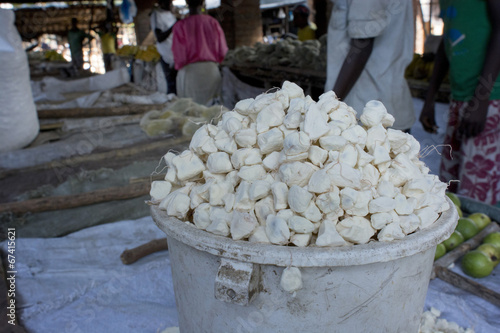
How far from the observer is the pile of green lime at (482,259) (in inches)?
69.6

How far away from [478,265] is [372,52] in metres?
1.27

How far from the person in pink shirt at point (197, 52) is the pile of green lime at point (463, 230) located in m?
3.63

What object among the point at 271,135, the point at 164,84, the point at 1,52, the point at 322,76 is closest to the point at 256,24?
the point at 164,84

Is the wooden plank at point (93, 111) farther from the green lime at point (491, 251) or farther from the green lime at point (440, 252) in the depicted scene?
the green lime at point (491, 251)

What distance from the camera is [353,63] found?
7.26 feet

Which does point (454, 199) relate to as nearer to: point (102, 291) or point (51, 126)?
point (102, 291)

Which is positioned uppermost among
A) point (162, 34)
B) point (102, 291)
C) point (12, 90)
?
point (162, 34)

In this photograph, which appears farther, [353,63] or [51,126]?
[51,126]

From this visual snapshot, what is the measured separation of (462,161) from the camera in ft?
7.97

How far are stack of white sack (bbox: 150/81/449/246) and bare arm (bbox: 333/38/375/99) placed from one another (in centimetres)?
110

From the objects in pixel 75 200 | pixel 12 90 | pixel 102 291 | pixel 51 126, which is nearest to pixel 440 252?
pixel 102 291

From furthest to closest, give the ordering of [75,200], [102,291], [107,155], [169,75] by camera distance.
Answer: [169,75] < [107,155] < [75,200] < [102,291]

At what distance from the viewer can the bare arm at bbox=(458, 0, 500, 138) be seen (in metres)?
2.00

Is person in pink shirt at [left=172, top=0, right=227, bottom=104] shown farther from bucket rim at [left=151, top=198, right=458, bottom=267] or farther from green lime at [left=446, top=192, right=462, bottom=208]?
bucket rim at [left=151, top=198, right=458, bottom=267]
